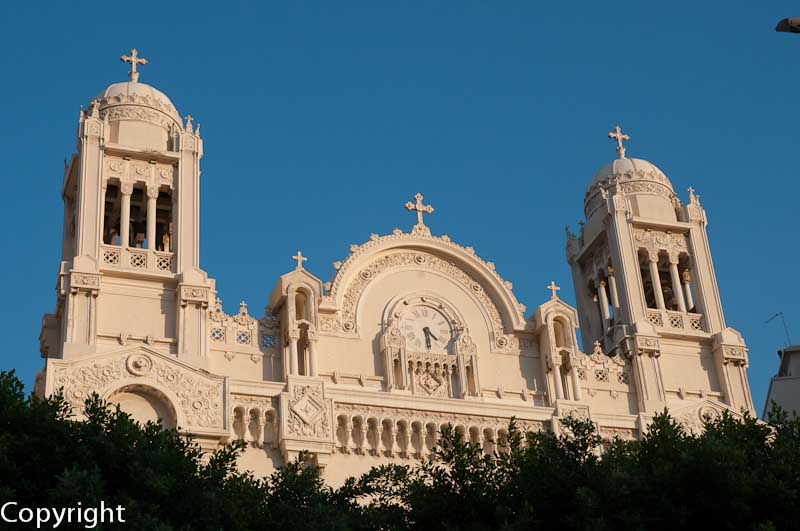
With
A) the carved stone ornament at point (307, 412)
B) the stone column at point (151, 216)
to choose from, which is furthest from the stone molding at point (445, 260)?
the stone column at point (151, 216)

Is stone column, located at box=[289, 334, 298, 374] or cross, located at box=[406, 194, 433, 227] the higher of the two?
cross, located at box=[406, 194, 433, 227]

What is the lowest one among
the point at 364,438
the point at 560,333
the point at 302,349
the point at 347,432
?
the point at 364,438

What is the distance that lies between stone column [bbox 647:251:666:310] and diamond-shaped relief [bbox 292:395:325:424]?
35.1 ft

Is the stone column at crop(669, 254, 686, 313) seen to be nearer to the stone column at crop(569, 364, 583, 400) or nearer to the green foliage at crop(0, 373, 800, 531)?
the stone column at crop(569, 364, 583, 400)

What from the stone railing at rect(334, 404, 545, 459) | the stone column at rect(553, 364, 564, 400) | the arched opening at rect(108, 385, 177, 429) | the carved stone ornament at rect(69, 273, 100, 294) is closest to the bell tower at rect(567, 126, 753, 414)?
the stone column at rect(553, 364, 564, 400)

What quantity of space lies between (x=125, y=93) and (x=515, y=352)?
1187 cm

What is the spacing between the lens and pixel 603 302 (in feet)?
122

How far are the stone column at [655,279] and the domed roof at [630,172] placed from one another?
102 inches

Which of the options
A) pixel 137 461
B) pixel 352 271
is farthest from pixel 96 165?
pixel 137 461

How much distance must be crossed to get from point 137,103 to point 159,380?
26.4 feet

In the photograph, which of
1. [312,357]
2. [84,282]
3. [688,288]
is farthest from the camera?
[688,288]

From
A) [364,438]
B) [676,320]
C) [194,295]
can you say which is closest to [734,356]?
[676,320]

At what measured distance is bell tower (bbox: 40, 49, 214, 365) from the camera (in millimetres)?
29766

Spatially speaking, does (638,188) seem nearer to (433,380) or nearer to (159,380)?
(433,380)
